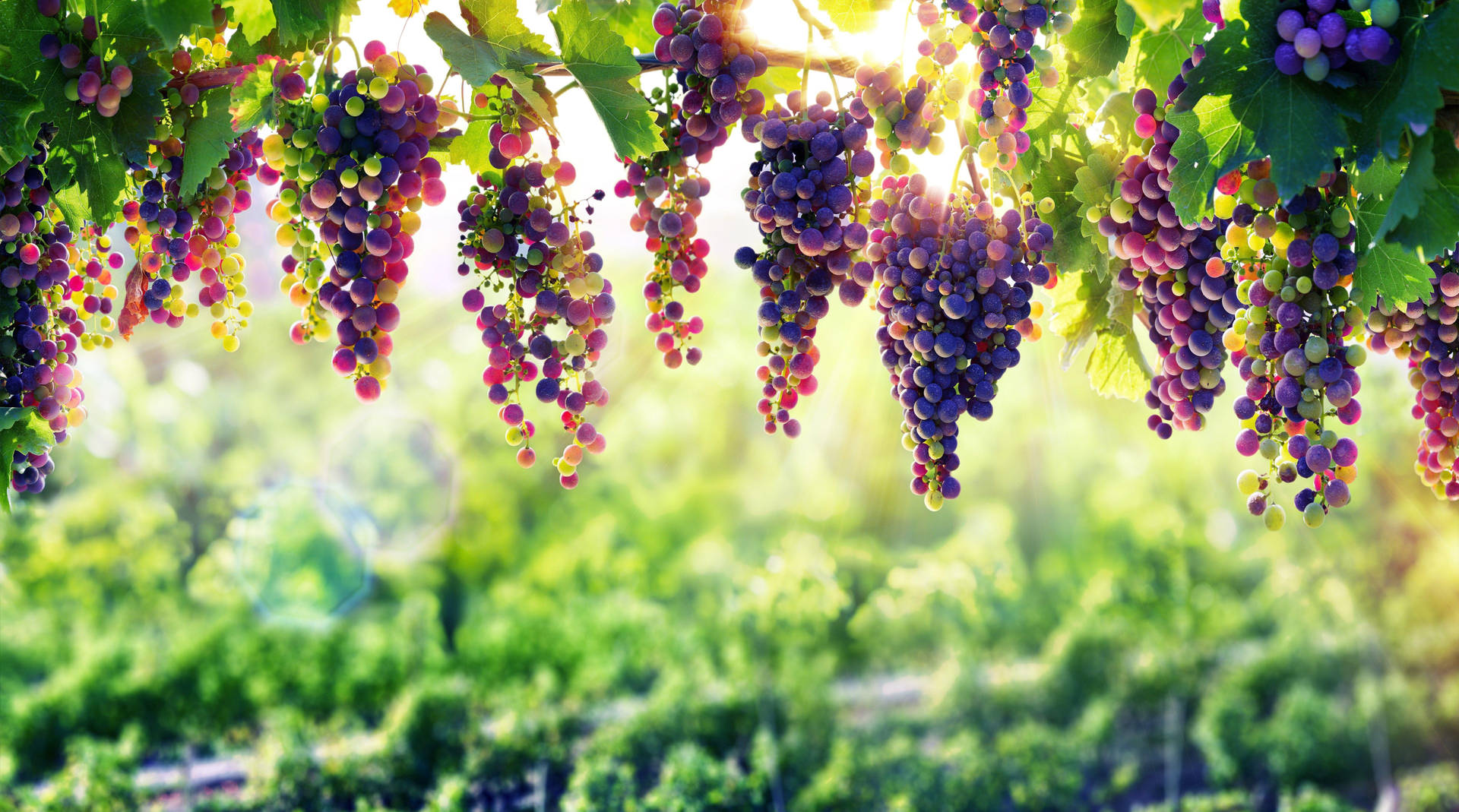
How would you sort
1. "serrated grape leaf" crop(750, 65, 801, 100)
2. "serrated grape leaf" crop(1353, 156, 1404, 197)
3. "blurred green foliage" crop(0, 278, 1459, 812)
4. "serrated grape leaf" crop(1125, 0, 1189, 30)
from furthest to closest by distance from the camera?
"blurred green foliage" crop(0, 278, 1459, 812) → "serrated grape leaf" crop(750, 65, 801, 100) → "serrated grape leaf" crop(1353, 156, 1404, 197) → "serrated grape leaf" crop(1125, 0, 1189, 30)

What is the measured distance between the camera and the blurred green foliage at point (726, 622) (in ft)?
16.5

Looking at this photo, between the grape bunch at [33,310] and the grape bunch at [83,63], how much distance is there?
6.9 inches

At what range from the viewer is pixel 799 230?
1.38 m

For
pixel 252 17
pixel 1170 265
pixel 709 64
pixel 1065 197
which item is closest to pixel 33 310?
pixel 252 17

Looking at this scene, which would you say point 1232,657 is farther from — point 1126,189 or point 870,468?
point 1126,189

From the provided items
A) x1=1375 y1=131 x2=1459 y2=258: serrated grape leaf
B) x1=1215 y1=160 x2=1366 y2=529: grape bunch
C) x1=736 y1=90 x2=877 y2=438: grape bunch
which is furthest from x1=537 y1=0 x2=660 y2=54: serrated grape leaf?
x1=1375 y1=131 x2=1459 y2=258: serrated grape leaf

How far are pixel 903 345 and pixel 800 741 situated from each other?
425 centimetres

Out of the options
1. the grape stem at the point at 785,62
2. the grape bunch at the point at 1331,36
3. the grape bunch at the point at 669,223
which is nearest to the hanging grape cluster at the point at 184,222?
the grape stem at the point at 785,62

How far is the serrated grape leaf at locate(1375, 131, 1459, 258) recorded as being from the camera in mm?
1089

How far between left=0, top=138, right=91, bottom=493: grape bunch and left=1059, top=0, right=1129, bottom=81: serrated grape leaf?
1667mm

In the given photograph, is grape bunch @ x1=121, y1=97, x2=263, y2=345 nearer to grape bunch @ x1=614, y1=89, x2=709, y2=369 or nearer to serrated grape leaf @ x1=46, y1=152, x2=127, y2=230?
serrated grape leaf @ x1=46, y1=152, x2=127, y2=230

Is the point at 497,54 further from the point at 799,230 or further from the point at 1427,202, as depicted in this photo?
the point at 1427,202

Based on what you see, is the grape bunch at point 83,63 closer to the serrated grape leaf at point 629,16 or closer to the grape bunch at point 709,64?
the serrated grape leaf at point 629,16

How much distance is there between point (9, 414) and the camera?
4.92 ft
